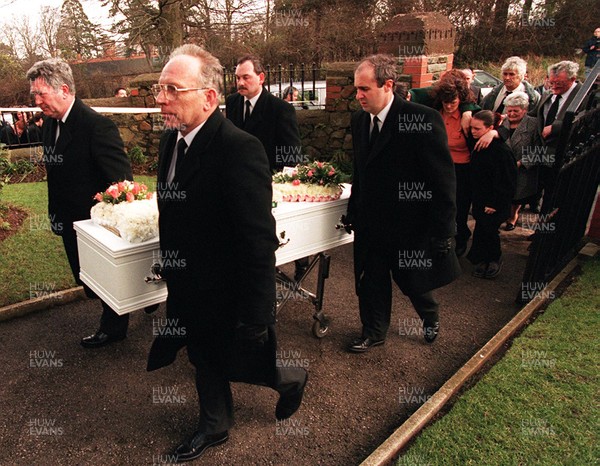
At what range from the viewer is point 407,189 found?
349cm

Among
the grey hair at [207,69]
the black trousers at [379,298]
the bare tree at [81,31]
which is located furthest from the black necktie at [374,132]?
the bare tree at [81,31]

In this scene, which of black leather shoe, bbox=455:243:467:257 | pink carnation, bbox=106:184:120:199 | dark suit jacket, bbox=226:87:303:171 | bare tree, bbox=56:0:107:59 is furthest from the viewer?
bare tree, bbox=56:0:107:59

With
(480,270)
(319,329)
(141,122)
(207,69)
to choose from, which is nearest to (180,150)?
(207,69)

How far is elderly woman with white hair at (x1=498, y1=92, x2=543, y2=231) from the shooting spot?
18.8ft

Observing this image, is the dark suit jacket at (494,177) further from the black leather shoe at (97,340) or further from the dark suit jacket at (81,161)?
the black leather shoe at (97,340)

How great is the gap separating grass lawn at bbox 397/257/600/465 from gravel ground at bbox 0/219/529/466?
0.37 m

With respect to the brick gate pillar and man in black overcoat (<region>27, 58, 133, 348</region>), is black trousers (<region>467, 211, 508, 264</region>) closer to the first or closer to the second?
the brick gate pillar

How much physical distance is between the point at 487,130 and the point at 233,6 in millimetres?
13712

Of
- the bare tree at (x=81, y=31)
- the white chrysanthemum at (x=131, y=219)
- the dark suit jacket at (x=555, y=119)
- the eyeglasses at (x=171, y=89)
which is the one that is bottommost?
the white chrysanthemum at (x=131, y=219)

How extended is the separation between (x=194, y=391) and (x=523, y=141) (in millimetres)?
4814

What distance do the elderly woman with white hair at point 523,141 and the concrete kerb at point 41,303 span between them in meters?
5.24

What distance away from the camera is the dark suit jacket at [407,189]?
3379mm

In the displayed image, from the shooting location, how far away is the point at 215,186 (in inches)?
91.0

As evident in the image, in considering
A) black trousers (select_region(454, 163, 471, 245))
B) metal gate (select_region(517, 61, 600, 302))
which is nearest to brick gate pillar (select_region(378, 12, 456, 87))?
black trousers (select_region(454, 163, 471, 245))
